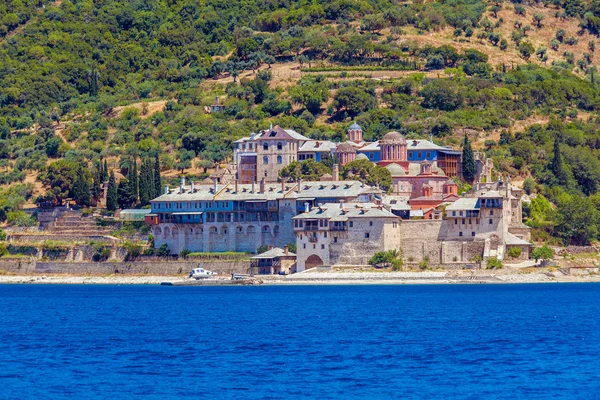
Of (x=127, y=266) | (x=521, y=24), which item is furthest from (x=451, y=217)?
(x=521, y=24)

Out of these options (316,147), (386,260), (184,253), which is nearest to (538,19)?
(316,147)

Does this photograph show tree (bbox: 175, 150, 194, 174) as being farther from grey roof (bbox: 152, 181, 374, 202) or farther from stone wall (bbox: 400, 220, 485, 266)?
stone wall (bbox: 400, 220, 485, 266)

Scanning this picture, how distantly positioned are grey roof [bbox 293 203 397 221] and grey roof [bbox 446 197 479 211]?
3830mm

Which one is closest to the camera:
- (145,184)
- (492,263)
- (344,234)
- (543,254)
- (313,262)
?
(492,263)

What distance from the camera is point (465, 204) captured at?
306ft

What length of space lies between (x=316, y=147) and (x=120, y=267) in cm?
2065

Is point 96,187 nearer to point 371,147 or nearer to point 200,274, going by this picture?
point 200,274

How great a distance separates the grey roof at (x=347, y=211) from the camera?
93.0 meters

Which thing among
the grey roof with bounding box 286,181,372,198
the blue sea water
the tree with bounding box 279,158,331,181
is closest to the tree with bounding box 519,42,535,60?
the tree with bounding box 279,158,331,181

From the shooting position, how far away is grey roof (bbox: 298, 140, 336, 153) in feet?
372

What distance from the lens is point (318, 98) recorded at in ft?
442

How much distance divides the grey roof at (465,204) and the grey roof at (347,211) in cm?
383

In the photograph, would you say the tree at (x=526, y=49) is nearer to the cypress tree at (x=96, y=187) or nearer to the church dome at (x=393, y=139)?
the church dome at (x=393, y=139)

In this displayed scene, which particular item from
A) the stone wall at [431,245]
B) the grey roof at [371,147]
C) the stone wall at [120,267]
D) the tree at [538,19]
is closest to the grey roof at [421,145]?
the grey roof at [371,147]
